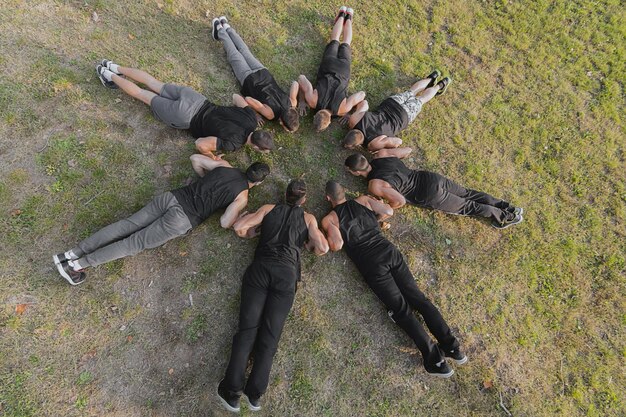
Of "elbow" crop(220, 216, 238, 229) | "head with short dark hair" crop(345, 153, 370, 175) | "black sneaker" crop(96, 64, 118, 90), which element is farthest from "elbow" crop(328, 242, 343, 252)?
"black sneaker" crop(96, 64, 118, 90)

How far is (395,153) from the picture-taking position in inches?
321

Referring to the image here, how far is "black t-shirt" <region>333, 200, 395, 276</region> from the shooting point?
23.2 ft

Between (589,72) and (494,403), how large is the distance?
29.8 ft

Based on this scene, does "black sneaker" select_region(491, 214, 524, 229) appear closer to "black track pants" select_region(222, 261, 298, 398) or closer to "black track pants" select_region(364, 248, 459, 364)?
"black track pants" select_region(364, 248, 459, 364)

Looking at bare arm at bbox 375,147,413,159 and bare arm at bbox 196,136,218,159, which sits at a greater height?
bare arm at bbox 375,147,413,159

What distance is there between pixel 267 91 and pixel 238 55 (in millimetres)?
1284

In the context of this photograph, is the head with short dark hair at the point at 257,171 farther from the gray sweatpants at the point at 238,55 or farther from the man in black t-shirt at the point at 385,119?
the gray sweatpants at the point at 238,55

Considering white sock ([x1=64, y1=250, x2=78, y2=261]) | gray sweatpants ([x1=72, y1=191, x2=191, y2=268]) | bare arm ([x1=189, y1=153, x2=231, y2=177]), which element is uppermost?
bare arm ([x1=189, y1=153, x2=231, y2=177])

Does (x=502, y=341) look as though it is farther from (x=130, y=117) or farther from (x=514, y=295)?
(x=130, y=117)

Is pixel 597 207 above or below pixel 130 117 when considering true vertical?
above

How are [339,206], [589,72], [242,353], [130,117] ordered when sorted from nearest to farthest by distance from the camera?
[242,353] < [339,206] < [130,117] < [589,72]

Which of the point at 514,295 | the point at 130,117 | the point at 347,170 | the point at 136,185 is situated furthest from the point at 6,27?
the point at 514,295

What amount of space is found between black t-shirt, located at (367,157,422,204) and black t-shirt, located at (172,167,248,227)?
288 cm

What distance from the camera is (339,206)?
7465 millimetres
